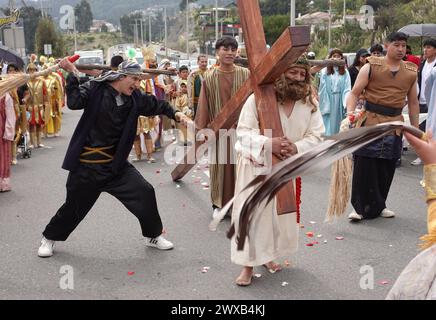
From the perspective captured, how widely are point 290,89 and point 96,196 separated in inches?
80.2

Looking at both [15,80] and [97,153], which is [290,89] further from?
[15,80]

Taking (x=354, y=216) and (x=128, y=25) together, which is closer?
(x=354, y=216)

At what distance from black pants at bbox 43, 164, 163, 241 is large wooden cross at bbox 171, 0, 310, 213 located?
4.16 ft

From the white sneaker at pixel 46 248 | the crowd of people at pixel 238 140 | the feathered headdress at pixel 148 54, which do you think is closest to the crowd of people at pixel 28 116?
the feathered headdress at pixel 148 54

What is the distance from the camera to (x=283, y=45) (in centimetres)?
394

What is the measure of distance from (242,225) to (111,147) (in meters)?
3.48

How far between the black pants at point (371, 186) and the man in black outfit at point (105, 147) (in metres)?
2.19

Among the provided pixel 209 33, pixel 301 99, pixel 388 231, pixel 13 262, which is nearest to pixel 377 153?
pixel 388 231

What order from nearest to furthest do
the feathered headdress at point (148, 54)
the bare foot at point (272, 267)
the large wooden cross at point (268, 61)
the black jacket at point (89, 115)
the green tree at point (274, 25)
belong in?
the large wooden cross at point (268, 61) → the bare foot at point (272, 267) → the black jacket at point (89, 115) → the feathered headdress at point (148, 54) → the green tree at point (274, 25)

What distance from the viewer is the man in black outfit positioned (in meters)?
5.19

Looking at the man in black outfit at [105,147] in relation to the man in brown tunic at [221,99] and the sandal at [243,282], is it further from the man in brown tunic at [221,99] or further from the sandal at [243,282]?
the sandal at [243,282]

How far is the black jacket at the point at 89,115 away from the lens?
5047mm

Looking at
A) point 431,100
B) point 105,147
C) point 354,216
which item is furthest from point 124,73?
point 431,100

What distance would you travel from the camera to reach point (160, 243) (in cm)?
557
